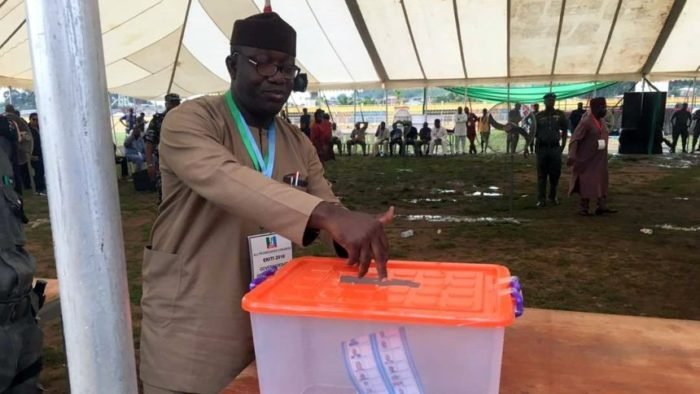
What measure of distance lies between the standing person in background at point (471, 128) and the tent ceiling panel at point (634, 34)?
169 inches

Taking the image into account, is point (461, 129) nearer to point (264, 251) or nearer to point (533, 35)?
point (533, 35)

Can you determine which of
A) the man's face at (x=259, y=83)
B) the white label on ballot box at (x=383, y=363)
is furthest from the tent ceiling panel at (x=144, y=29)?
the white label on ballot box at (x=383, y=363)

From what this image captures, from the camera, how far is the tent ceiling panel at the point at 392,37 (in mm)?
10383

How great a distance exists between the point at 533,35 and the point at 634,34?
2.14m

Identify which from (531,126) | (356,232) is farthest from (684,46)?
(356,232)

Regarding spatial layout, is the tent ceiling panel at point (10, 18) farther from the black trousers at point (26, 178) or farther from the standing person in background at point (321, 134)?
the standing person in background at point (321, 134)

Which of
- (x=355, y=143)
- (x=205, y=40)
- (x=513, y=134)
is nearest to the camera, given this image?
(x=513, y=134)

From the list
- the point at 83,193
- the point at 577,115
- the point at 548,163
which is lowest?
the point at 548,163

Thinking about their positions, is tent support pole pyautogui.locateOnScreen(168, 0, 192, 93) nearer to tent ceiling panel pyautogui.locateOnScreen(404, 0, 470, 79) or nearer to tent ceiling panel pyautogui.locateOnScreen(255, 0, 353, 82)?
tent ceiling panel pyautogui.locateOnScreen(255, 0, 353, 82)

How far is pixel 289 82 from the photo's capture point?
1.32 m

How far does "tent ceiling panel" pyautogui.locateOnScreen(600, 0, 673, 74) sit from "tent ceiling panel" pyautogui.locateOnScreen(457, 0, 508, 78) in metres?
2.24

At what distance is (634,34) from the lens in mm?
11469

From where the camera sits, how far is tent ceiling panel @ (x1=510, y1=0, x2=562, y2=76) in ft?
33.3

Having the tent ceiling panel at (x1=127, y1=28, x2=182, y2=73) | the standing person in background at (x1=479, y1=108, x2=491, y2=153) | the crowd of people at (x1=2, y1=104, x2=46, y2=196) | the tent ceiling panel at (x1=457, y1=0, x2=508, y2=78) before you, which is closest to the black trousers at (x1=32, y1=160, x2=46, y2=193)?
the crowd of people at (x1=2, y1=104, x2=46, y2=196)
